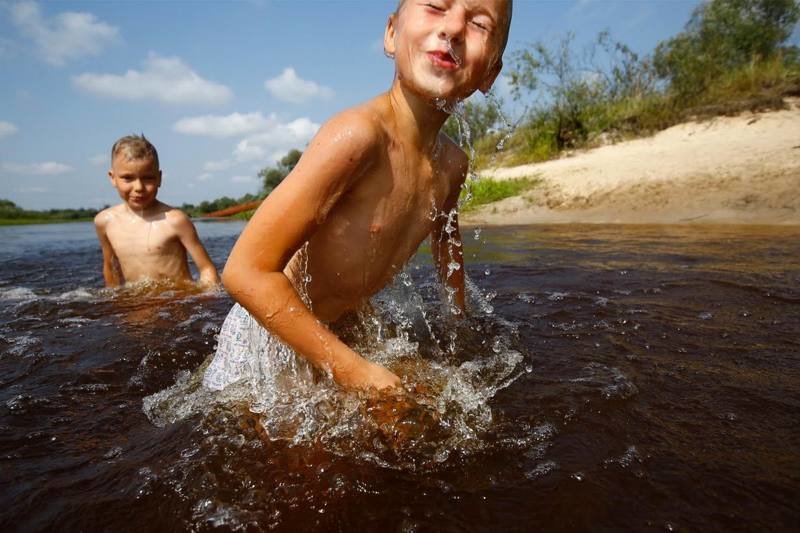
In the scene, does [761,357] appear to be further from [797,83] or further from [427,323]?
[797,83]

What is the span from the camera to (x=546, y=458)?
136cm

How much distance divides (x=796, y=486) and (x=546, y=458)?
0.57m


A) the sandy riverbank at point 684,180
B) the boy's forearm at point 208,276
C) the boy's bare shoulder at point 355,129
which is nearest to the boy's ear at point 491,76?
the boy's bare shoulder at point 355,129

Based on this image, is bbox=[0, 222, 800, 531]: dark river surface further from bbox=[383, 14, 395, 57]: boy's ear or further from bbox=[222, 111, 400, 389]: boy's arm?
bbox=[383, 14, 395, 57]: boy's ear

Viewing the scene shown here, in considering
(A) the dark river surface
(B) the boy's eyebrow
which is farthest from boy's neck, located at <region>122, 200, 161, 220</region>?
(B) the boy's eyebrow

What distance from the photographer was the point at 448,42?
64.2 inches

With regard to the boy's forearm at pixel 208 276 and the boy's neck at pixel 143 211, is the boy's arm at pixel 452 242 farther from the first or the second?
the boy's neck at pixel 143 211

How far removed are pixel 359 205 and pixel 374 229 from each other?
0.12 metres

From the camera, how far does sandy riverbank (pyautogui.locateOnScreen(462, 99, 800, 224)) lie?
6645 mm

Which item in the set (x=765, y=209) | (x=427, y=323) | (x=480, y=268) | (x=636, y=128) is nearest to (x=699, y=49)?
(x=636, y=128)

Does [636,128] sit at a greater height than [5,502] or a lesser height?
greater

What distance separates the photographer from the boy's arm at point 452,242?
2330 millimetres

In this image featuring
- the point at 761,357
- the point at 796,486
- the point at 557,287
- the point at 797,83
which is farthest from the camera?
the point at 797,83

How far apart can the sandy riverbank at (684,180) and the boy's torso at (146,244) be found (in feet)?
20.4
